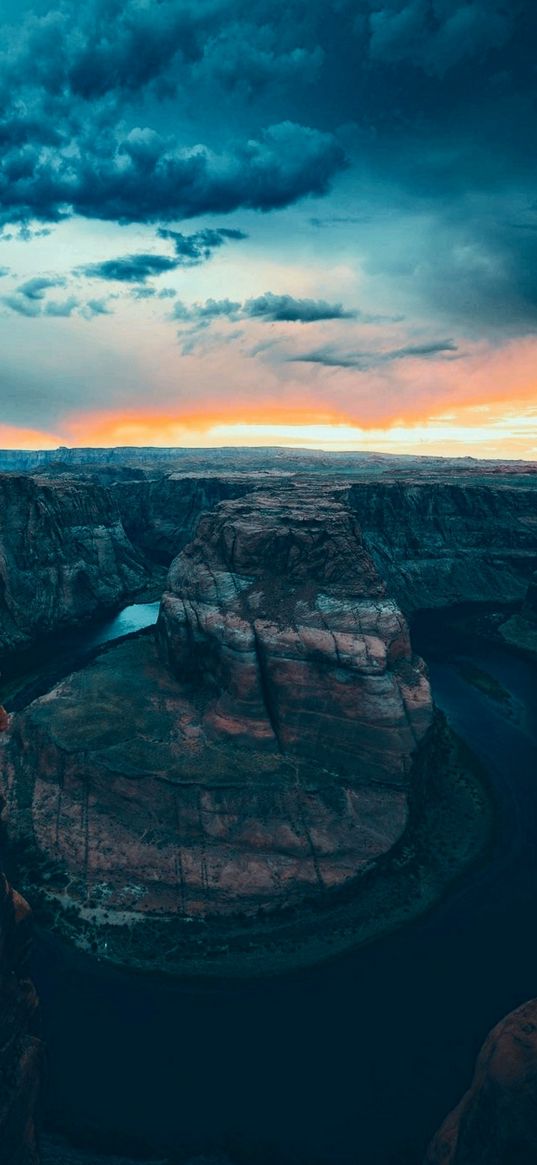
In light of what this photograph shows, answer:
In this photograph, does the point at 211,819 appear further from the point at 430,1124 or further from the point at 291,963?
the point at 430,1124

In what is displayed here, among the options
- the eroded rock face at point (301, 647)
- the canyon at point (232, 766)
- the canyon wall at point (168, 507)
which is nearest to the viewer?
the canyon at point (232, 766)

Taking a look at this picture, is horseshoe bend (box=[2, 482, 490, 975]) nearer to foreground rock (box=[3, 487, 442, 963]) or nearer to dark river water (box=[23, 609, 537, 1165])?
foreground rock (box=[3, 487, 442, 963])

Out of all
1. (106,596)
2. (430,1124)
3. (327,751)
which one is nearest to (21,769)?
(327,751)

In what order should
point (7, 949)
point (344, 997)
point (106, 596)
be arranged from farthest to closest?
point (106, 596)
point (344, 997)
point (7, 949)

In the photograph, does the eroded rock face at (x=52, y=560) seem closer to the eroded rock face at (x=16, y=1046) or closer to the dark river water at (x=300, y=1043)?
the dark river water at (x=300, y=1043)

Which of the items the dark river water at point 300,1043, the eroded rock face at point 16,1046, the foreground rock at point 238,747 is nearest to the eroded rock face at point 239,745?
the foreground rock at point 238,747

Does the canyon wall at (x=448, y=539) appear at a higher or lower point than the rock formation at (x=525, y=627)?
higher
